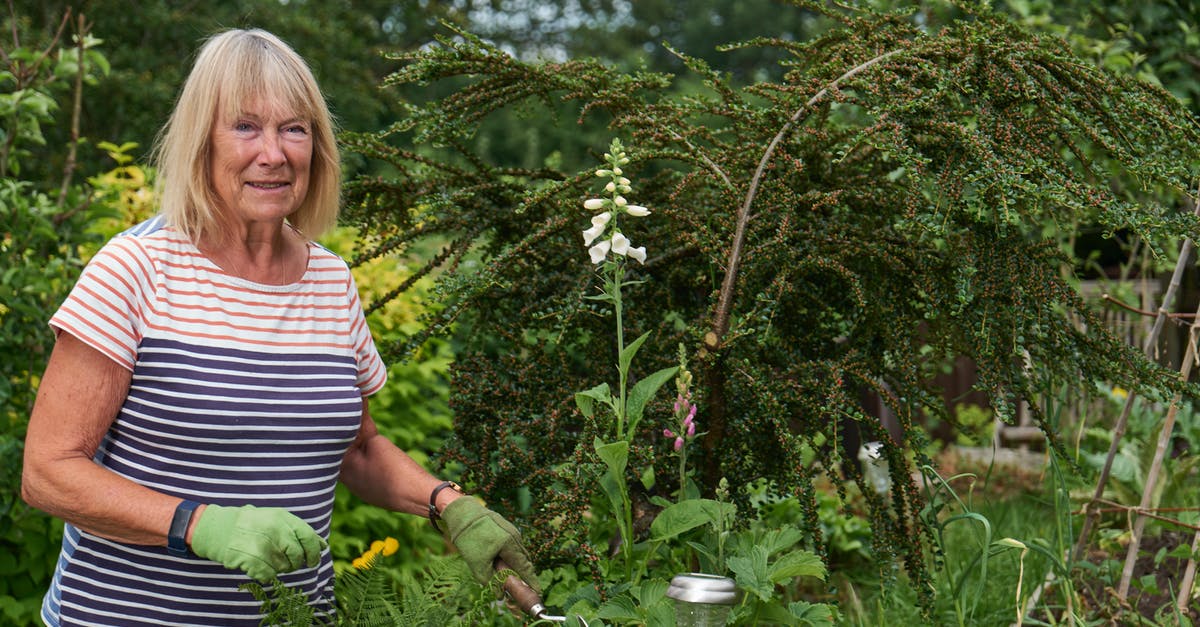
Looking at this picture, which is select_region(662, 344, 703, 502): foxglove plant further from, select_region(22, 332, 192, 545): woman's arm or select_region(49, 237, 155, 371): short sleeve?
select_region(49, 237, 155, 371): short sleeve

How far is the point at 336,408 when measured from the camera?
1897 millimetres

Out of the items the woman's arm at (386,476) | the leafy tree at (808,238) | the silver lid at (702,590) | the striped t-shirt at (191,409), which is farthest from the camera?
the woman's arm at (386,476)

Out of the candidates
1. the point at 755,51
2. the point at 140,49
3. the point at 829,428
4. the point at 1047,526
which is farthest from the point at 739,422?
the point at 755,51

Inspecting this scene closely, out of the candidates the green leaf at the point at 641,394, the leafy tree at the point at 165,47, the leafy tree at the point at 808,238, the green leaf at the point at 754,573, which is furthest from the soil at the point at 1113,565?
the leafy tree at the point at 165,47

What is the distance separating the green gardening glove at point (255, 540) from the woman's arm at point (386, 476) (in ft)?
1.35

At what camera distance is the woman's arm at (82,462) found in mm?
1615

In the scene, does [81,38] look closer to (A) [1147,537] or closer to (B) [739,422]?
(B) [739,422]

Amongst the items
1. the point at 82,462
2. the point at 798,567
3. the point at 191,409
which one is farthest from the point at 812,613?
the point at 82,462

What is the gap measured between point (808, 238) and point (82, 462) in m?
1.42

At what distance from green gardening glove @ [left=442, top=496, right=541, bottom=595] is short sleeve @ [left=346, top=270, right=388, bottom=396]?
340 millimetres

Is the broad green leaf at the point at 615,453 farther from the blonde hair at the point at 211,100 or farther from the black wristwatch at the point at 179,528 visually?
the blonde hair at the point at 211,100

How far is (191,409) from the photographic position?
1723mm

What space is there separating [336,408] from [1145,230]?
58.0 inches

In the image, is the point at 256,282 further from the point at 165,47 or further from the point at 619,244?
the point at 165,47
